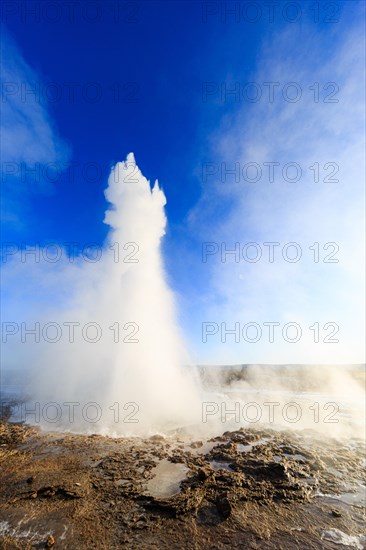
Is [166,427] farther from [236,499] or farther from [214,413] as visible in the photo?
[236,499]

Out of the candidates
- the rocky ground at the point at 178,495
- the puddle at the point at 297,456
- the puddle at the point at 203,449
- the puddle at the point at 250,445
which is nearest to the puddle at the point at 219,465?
the rocky ground at the point at 178,495

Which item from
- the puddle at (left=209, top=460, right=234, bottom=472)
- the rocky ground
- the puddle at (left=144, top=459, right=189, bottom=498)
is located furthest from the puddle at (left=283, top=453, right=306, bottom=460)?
the puddle at (left=144, top=459, right=189, bottom=498)

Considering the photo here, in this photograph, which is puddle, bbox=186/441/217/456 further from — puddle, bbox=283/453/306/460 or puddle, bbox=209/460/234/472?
puddle, bbox=283/453/306/460

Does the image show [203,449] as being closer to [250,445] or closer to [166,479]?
[250,445]

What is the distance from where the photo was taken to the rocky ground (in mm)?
6359

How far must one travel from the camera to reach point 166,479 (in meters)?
9.03

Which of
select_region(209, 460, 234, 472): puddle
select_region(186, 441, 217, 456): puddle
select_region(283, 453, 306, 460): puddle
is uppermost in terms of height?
select_region(209, 460, 234, 472): puddle

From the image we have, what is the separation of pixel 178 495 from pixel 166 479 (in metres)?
1.25

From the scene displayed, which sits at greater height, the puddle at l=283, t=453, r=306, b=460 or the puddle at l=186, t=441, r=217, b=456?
the puddle at l=283, t=453, r=306, b=460

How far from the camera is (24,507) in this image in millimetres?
7266

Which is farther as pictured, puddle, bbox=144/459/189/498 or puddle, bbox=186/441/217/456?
puddle, bbox=186/441/217/456

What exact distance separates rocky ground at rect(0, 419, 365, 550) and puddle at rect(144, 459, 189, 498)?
4cm

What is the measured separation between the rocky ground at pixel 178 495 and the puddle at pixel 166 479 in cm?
4

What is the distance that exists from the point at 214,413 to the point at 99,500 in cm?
1155
